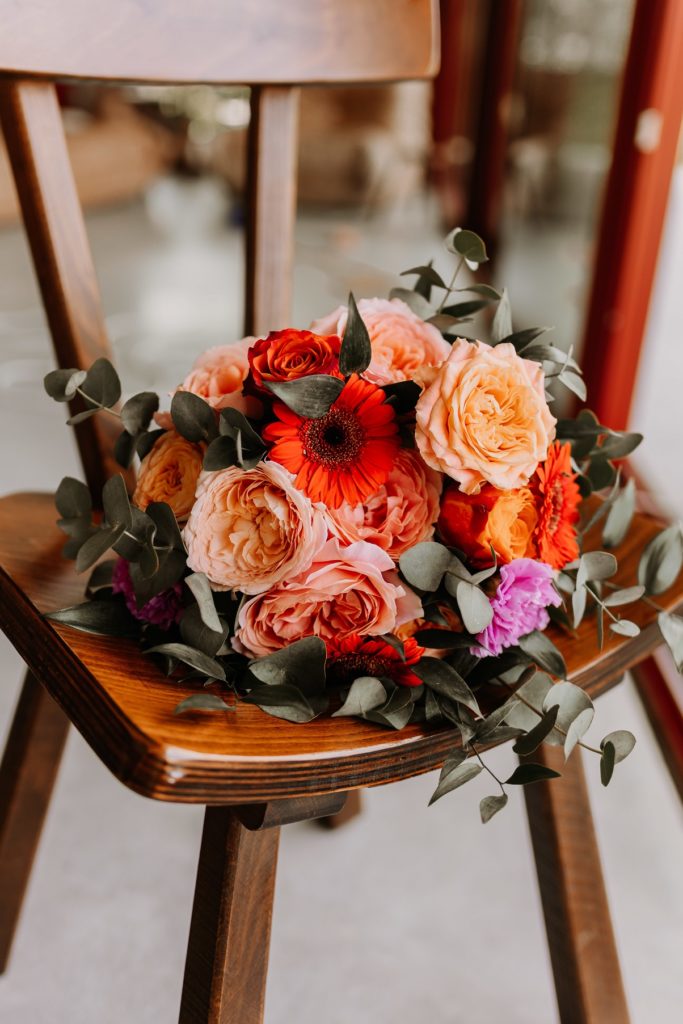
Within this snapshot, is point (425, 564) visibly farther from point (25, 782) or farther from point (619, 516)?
point (25, 782)

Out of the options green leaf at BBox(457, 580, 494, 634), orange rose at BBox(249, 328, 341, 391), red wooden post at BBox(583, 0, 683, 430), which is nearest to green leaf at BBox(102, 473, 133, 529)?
orange rose at BBox(249, 328, 341, 391)

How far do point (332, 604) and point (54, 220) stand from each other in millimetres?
408

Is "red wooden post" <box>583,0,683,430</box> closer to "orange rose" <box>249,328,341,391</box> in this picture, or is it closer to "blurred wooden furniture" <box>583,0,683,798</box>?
"blurred wooden furniture" <box>583,0,683,798</box>

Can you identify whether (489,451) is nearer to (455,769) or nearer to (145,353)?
(455,769)

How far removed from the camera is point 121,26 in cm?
76

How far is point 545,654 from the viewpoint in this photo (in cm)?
62

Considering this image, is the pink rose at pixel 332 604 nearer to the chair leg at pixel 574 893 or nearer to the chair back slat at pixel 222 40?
the chair leg at pixel 574 893

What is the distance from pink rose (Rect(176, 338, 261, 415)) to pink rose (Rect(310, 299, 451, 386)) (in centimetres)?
6

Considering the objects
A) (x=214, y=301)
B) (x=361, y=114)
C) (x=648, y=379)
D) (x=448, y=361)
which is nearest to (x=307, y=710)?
(x=448, y=361)

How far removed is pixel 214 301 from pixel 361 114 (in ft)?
6.35

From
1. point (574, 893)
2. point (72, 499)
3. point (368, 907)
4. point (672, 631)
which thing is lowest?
point (368, 907)

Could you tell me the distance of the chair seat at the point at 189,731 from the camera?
0.50 m

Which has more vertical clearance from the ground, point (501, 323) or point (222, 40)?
point (222, 40)

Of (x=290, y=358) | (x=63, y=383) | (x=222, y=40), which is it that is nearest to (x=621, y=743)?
(x=290, y=358)
